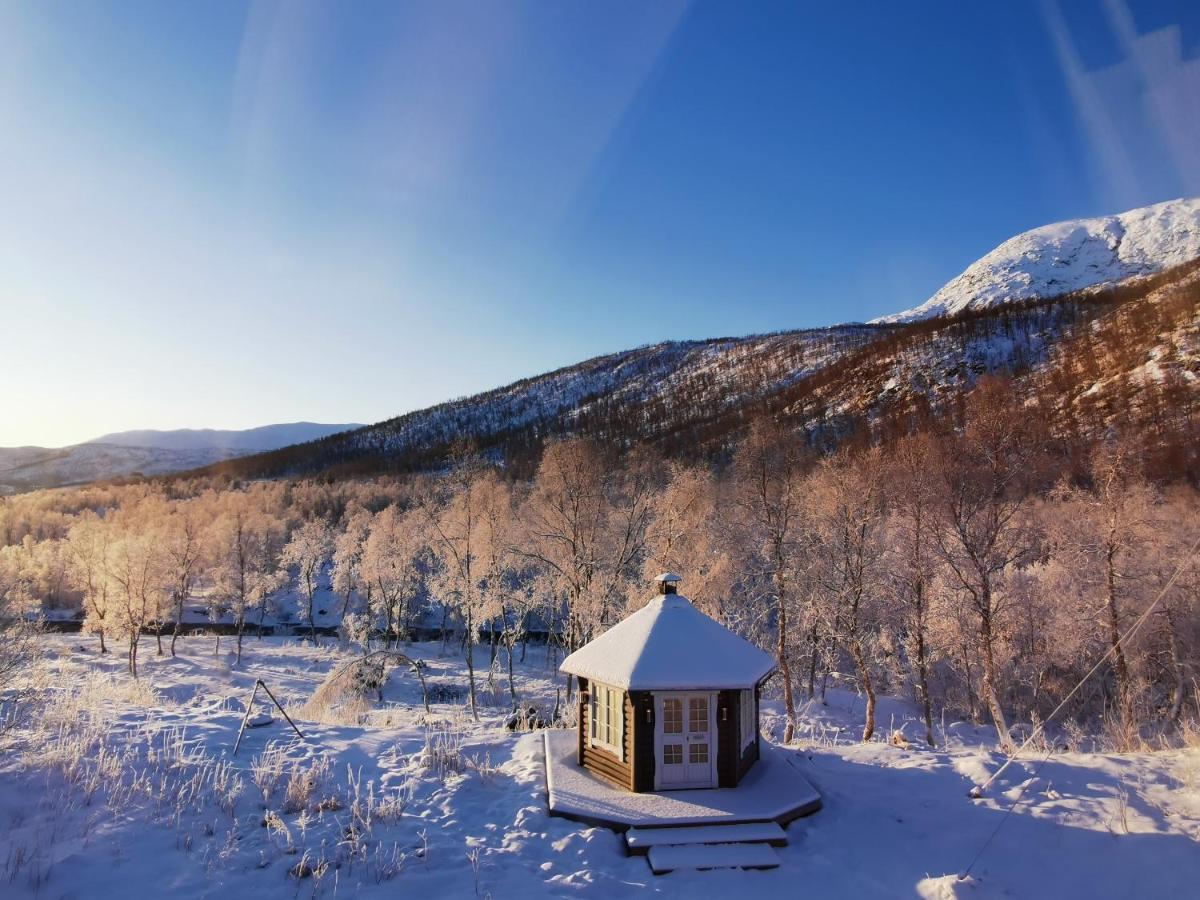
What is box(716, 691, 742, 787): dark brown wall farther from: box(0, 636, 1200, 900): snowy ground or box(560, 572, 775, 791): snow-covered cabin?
box(0, 636, 1200, 900): snowy ground

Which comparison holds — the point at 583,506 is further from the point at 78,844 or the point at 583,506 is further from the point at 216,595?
the point at 216,595

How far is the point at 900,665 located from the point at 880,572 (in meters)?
9.98

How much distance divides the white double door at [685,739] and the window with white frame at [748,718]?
79cm

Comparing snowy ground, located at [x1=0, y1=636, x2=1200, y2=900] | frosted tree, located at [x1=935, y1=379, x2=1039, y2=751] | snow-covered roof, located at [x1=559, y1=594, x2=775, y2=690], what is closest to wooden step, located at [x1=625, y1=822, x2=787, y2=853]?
snowy ground, located at [x1=0, y1=636, x2=1200, y2=900]

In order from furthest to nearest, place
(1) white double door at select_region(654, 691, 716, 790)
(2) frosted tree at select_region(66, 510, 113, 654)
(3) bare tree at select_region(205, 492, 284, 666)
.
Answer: (3) bare tree at select_region(205, 492, 284, 666)
(2) frosted tree at select_region(66, 510, 113, 654)
(1) white double door at select_region(654, 691, 716, 790)

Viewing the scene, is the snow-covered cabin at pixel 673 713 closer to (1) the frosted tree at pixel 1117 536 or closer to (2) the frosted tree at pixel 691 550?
(1) the frosted tree at pixel 1117 536

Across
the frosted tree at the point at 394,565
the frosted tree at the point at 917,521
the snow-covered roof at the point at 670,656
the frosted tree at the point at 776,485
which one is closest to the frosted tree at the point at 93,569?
the frosted tree at the point at 394,565

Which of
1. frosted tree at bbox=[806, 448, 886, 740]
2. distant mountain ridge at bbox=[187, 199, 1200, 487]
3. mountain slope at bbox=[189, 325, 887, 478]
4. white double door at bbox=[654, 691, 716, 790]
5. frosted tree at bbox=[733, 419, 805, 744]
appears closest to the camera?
white double door at bbox=[654, 691, 716, 790]

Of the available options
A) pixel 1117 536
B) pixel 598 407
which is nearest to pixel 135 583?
pixel 1117 536

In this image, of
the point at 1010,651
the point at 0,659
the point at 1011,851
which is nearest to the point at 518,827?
the point at 1011,851

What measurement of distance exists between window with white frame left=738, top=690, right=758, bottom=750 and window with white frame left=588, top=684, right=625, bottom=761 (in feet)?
7.51

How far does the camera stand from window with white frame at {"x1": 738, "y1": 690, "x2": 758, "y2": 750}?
1169 centimetres

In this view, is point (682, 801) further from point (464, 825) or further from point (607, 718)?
point (464, 825)

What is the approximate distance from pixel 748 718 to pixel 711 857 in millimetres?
3562
